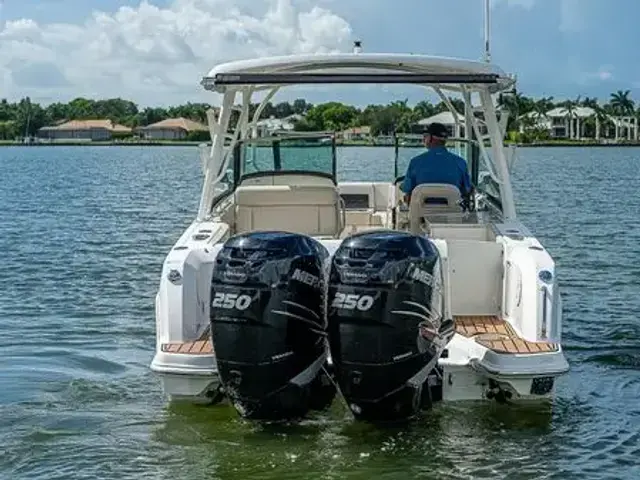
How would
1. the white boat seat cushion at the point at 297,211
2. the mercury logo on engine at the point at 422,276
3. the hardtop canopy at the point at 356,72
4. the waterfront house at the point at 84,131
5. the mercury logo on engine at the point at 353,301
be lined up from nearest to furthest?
the mercury logo on engine at the point at 353,301 < the mercury logo on engine at the point at 422,276 < the hardtop canopy at the point at 356,72 < the white boat seat cushion at the point at 297,211 < the waterfront house at the point at 84,131

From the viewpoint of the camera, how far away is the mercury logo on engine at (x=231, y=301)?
7062mm

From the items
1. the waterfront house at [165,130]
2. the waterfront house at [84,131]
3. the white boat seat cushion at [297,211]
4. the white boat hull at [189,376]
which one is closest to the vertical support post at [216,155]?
the white boat seat cushion at [297,211]

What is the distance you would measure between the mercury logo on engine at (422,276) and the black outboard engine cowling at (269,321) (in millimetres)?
584

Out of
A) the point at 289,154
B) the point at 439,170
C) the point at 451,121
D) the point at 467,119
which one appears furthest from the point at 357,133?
the point at 439,170

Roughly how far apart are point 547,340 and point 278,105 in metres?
6.80

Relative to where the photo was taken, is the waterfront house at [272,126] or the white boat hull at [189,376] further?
the waterfront house at [272,126]

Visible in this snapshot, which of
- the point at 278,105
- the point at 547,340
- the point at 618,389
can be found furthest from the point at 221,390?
the point at 278,105

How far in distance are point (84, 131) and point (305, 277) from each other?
176543mm

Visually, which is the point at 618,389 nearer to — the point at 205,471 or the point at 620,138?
the point at 205,471

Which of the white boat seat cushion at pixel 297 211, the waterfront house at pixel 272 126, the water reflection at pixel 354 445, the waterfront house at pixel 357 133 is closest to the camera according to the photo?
the water reflection at pixel 354 445

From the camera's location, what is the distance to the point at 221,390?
25.3 ft

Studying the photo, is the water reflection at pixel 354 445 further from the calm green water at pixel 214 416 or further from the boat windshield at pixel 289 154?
the boat windshield at pixel 289 154

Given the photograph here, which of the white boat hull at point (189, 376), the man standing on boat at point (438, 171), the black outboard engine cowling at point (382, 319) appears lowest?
the white boat hull at point (189, 376)

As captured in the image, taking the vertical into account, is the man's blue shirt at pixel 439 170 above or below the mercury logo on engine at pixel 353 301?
above
